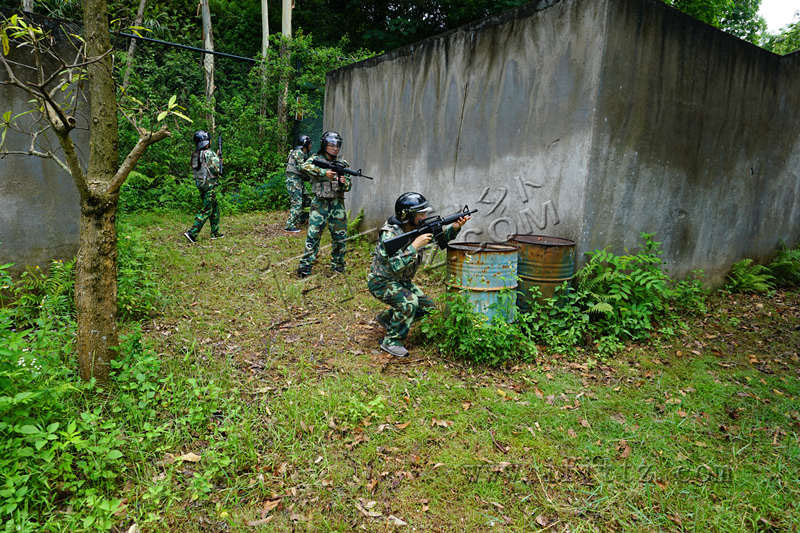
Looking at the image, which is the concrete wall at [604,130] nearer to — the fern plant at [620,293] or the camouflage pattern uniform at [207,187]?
the fern plant at [620,293]

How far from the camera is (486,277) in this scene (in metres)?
4.50

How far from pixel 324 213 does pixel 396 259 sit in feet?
9.96

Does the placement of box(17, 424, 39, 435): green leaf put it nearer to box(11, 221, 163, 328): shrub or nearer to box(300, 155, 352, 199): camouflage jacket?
box(11, 221, 163, 328): shrub

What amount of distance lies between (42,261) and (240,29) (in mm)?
18324

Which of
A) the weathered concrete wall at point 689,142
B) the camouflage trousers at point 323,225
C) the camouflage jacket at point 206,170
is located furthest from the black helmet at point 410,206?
the camouflage jacket at point 206,170

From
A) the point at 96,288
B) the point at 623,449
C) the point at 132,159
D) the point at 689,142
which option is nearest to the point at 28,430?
the point at 96,288

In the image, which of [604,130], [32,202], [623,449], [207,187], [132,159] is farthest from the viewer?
[207,187]

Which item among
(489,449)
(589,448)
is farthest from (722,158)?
(489,449)

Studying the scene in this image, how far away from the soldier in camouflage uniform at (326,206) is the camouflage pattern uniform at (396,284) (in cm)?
253

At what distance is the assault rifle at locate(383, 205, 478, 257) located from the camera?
4.47 metres

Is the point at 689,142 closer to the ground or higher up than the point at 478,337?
higher up

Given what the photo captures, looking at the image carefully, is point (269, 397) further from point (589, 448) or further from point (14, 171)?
point (14, 171)

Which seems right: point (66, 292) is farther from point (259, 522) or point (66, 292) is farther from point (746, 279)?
point (746, 279)

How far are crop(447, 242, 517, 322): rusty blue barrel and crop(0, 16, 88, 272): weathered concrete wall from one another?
4361 mm
